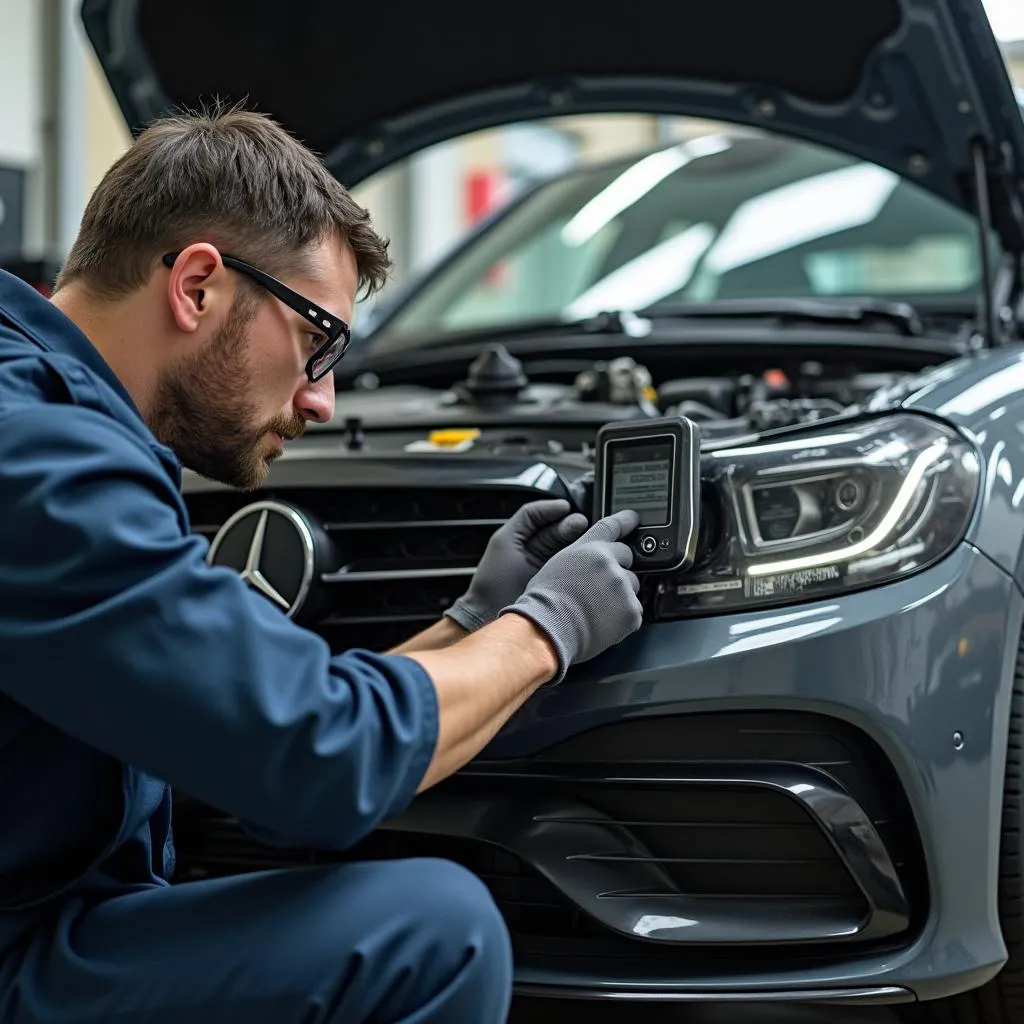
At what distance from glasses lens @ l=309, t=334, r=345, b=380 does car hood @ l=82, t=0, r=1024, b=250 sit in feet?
3.51

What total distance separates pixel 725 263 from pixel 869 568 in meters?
1.56

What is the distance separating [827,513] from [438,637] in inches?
17.9

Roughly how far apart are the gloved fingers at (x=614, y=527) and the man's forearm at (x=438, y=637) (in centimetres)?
20

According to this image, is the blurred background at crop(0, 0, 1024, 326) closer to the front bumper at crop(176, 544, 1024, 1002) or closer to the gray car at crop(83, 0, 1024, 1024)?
the gray car at crop(83, 0, 1024, 1024)

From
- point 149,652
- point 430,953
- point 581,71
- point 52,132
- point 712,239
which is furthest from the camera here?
point 52,132

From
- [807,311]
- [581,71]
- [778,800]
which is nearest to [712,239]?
[807,311]

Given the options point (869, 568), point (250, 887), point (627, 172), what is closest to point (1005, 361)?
point (869, 568)

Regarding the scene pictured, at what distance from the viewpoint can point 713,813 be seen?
157cm

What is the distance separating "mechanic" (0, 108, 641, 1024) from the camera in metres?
1.02

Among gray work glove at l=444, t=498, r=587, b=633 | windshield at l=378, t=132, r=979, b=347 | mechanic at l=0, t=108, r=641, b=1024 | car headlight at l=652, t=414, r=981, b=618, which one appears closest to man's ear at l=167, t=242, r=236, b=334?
mechanic at l=0, t=108, r=641, b=1024

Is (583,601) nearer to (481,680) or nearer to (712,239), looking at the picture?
(481,680)

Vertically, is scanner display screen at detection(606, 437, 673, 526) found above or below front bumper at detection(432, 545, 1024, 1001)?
above

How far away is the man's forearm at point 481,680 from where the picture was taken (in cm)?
117

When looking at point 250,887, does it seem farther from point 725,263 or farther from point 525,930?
point 725,263
